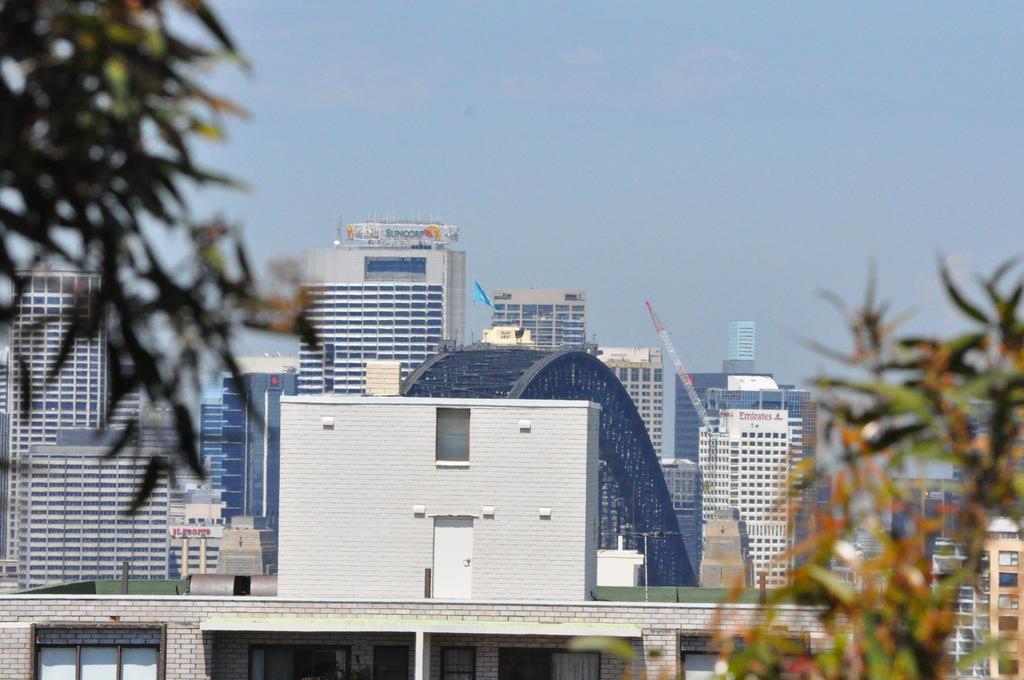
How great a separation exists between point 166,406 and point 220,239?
1.93 ft

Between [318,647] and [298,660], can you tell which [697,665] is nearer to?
[318,647]

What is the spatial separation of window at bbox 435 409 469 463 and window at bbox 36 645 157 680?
441 inches

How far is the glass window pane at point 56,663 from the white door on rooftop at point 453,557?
1086 cm

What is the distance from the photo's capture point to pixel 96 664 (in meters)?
38.9

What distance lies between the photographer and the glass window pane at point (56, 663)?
38719mm

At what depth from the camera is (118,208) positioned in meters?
5.17

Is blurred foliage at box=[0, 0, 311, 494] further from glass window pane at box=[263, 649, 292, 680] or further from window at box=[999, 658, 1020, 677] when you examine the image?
glass window pane at box=[263, 649, 292, 680]

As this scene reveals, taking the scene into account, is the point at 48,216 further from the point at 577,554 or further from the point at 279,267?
the point at 577,554

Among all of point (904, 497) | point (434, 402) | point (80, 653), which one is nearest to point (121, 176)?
point (904, 497)

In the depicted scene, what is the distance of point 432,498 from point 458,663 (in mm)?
7999

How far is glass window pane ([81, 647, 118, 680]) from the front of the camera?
38.8 meters

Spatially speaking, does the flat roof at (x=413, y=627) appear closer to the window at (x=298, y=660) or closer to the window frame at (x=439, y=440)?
the window at (x=298, y=660)

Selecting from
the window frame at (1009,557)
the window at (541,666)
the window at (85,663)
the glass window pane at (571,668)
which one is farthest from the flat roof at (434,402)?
the window frame at (1009,557)

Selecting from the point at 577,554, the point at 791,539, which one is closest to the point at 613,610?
the point at 577,554
